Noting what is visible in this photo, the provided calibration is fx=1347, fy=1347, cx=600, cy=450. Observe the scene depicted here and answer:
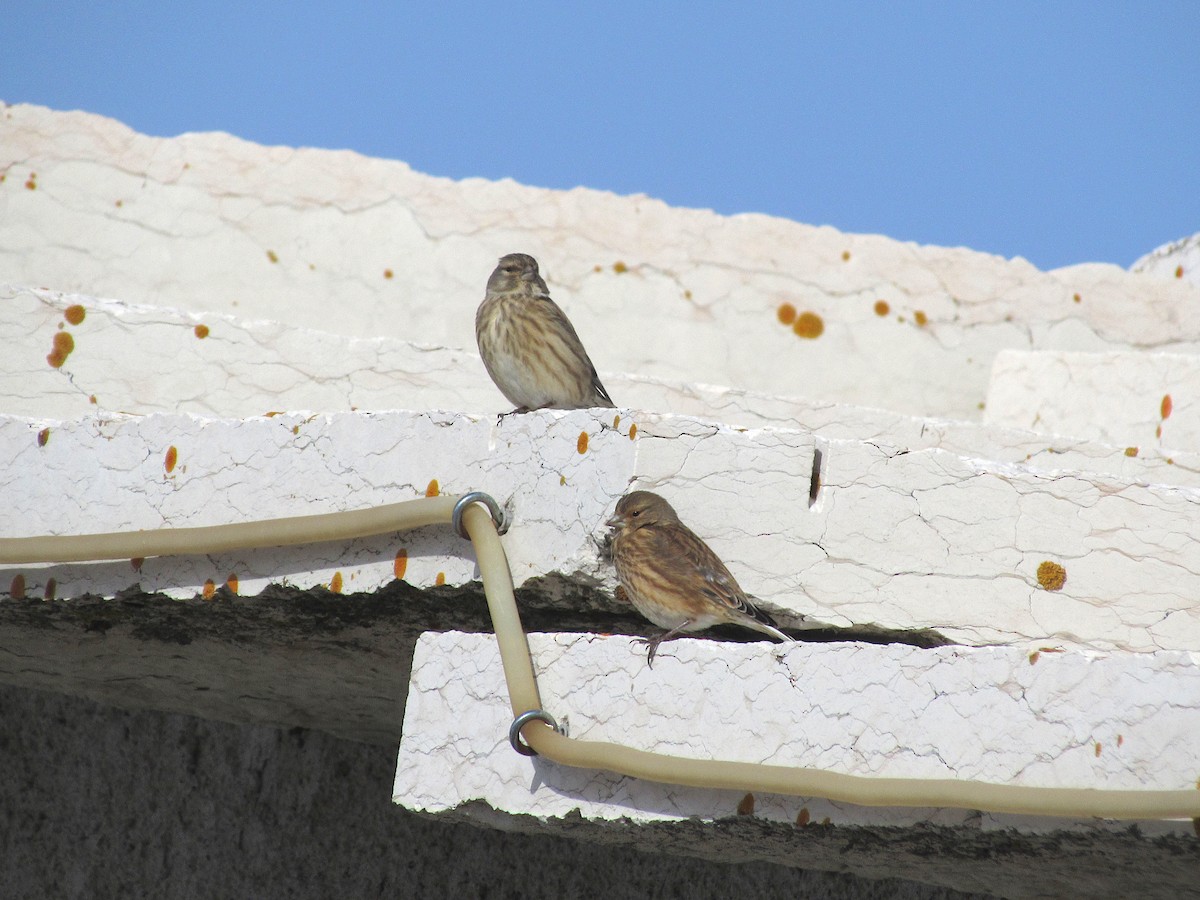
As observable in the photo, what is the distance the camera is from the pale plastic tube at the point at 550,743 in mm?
2568

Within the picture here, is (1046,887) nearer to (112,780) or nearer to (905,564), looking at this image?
(905,564)

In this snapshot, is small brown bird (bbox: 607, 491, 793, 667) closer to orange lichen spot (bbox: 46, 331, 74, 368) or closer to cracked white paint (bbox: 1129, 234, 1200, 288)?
orange lichen spot (bbox: 46, 331, 74, 368)

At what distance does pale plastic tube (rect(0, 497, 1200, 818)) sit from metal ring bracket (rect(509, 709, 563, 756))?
0.01 meters

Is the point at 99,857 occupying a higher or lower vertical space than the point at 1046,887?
lower

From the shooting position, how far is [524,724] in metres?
2.97

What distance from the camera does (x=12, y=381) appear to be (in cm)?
484

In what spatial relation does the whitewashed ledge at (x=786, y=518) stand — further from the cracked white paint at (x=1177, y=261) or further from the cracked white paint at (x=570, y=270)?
the cracked white paint at (x=1177, y=261)

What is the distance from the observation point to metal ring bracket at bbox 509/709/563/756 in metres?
2.97

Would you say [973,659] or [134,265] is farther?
[134,265]

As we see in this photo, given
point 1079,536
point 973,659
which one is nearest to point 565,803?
point 973,659

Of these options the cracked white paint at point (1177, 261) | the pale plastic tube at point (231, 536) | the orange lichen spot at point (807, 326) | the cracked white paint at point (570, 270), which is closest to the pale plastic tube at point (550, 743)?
the pale plastic tube at point (231, 536)

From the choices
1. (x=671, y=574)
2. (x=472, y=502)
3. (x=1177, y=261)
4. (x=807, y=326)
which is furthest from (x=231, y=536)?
(x=1177, y=261)

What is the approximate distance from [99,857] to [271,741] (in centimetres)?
74

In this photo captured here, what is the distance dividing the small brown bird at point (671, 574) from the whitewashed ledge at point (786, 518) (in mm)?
58
